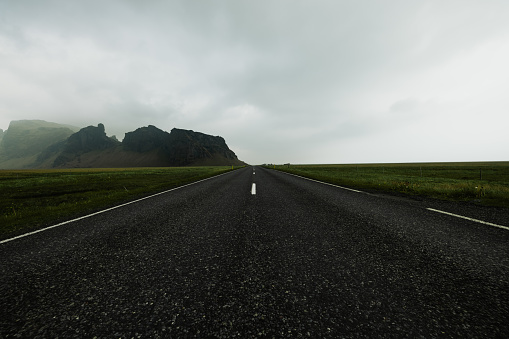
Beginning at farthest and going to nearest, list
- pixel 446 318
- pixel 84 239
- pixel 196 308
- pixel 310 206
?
1. pixel 310 206
2. pixel 84 239
3. pixel 196 308
4. pixel 446 318

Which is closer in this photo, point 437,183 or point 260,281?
point 260,281

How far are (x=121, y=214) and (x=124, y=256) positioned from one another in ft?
10.8

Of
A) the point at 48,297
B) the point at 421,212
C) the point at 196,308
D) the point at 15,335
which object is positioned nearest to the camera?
the point at 15,335

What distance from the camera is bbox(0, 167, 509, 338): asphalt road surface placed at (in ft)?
5.44

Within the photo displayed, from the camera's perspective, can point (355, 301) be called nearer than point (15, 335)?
No

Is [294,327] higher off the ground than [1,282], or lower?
higher

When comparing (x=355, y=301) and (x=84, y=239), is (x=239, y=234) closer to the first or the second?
(x=355, y=301)

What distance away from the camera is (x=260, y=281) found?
2.30m

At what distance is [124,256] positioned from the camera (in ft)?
9.95

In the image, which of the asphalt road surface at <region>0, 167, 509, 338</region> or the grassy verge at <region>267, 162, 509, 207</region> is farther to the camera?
the grassy verge at <region>267, 162, 509, 207</region>

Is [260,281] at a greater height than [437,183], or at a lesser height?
lesser

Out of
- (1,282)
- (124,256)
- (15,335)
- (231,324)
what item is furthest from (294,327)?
(1,282)

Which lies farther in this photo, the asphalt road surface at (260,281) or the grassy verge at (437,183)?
the grassy verge at (437,183)

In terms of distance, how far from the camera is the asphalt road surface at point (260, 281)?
1.66 metres
